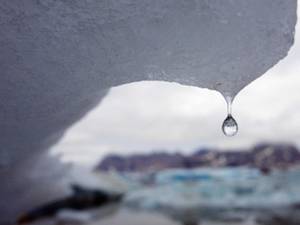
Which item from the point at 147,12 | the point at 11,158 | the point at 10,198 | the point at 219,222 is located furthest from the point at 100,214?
the point at 147,12

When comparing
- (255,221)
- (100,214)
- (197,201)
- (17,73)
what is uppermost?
(197,201)

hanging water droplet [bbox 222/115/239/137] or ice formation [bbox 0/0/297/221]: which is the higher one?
ice formation [bbox 0/0/297/221]

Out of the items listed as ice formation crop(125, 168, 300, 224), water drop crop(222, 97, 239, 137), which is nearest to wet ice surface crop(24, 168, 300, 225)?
ice formation crop(125, 168, 300, 224)

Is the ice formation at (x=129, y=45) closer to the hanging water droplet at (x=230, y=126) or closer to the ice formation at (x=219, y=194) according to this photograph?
the hanging water droplet at (x=230, y=126)

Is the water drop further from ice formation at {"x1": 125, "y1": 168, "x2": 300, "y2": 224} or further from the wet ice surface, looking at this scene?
ice formation at {"x1": 125, "y1": 168, "x2": 300, "y2": 224}

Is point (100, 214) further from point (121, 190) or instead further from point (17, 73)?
point (17, 73)

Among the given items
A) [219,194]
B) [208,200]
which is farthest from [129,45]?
[219,194]

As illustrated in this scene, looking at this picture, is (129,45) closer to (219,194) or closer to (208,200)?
(208,200)

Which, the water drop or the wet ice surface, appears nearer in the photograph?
the water drop
